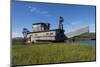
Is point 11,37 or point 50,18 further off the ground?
point 50,18

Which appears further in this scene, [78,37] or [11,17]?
[78,37]

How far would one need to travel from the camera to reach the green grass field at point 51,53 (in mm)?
2742

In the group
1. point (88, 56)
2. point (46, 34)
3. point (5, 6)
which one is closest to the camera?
point (5, 6)

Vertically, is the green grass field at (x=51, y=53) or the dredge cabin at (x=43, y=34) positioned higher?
the dredge cabin at (x=43, y=34)

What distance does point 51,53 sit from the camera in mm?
2883

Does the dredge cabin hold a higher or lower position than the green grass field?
higher

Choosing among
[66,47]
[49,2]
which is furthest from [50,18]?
[66,47]

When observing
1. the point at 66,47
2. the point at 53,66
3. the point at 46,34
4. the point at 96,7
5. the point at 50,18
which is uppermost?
the point at 96,7

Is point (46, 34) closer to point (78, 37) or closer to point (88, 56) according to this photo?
point (78, 37)

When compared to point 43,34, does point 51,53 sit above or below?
below

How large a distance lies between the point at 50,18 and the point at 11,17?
0.55 m

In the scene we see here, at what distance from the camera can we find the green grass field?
2742 mm

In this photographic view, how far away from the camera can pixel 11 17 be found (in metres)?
2.70

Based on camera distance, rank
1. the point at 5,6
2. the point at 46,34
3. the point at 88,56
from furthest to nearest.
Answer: the point at 88,56 < the point at 46,34 < the point at 5,6
